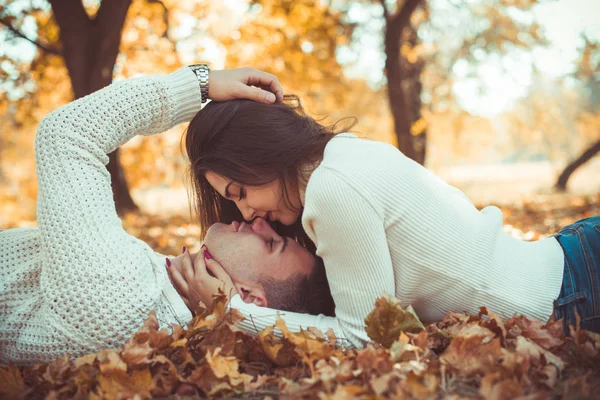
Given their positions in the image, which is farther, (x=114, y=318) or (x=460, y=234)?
(x=460, y=234)

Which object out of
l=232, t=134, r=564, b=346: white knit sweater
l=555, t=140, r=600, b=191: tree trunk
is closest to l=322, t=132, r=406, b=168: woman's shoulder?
l=232, t=134, r=564, b=346: white knit sweater

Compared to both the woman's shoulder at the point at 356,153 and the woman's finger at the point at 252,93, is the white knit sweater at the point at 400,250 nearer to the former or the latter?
the woman's shoulder at the point at 356,153

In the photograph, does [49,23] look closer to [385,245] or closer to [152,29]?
[152,29]

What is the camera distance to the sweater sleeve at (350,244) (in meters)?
2.17

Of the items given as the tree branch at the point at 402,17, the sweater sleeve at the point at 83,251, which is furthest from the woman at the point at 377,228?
the tree branch at the point at 402,17

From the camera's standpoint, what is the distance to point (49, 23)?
10.5 metres

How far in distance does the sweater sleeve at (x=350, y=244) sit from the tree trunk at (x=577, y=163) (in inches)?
561

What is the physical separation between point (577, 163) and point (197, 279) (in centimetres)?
1526

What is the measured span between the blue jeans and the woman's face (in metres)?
1.30

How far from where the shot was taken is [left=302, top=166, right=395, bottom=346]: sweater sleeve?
85.4 inches

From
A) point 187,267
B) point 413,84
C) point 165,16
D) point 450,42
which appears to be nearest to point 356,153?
point 187,267

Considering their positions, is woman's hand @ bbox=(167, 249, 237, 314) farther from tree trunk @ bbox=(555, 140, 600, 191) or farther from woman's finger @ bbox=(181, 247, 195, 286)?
tree trunk @ bbox=(555, 140, 600, 191)

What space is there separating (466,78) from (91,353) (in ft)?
61.9

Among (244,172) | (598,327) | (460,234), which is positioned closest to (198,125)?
(244,172)
